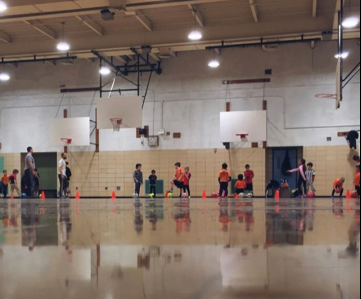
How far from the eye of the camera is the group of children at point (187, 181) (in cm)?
1557

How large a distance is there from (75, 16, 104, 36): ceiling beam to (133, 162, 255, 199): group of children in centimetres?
563

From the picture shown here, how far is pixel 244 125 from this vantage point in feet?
54.9

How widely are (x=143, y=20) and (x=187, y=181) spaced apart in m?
6.57

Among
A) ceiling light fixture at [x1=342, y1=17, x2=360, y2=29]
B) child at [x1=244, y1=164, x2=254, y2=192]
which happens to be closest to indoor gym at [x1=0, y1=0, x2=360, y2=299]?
child at [x1=244, y1=164, x2=254, y2=192]

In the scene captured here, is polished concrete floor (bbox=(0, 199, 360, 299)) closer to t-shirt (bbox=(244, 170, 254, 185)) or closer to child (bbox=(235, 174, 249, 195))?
child (bbox=(235, 174, 249, 195))

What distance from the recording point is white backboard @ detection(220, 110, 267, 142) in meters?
16.5

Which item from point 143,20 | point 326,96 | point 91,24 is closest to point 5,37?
point 91,24

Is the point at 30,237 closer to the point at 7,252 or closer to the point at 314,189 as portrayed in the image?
the point at 7,252

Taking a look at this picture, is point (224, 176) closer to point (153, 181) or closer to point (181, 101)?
point (153, 181)

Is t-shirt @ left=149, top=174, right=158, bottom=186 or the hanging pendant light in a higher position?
the hanging pendant light

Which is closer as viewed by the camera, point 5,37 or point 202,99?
point 5,37

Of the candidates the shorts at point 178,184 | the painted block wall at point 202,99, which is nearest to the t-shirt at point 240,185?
the shorts at point 178,184

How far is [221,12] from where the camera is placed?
14.3 m

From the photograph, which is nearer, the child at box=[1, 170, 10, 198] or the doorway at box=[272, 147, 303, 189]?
the doorway at box=[272, 147, 303, 189]
